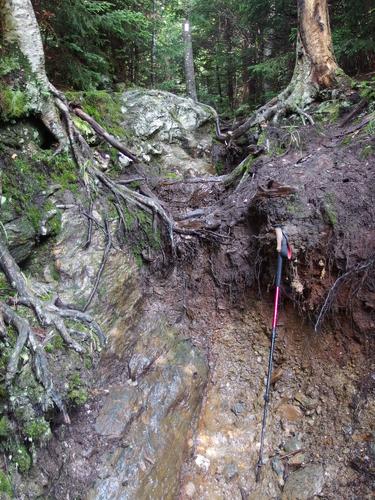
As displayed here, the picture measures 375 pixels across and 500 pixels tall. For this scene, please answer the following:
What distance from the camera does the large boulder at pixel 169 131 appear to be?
23.8 ft

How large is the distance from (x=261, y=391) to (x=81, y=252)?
288cm

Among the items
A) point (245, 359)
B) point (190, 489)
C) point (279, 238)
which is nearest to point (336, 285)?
point (279, 238)

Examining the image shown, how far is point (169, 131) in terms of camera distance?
7.78 metres

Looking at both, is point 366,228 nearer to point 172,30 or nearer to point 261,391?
point 261,391

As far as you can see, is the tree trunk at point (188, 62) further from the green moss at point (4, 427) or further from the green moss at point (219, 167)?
the green moss at point (4, 427)

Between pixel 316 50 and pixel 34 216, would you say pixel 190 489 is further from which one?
pixel 316 50

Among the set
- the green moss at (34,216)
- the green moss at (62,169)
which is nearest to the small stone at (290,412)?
the green moss at (34,216)

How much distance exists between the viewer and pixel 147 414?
382cm

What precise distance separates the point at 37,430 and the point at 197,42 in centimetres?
1675

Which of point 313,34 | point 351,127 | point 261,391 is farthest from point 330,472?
point 313,34

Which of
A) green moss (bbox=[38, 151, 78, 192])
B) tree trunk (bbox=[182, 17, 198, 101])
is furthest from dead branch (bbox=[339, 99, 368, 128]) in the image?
tree trunk (bbox=[182, 17, 198, 101])

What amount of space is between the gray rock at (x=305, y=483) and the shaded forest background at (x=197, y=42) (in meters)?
7.00

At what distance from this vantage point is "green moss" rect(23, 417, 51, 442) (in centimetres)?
275

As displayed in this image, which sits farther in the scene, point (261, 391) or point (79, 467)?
point (261, 391)
